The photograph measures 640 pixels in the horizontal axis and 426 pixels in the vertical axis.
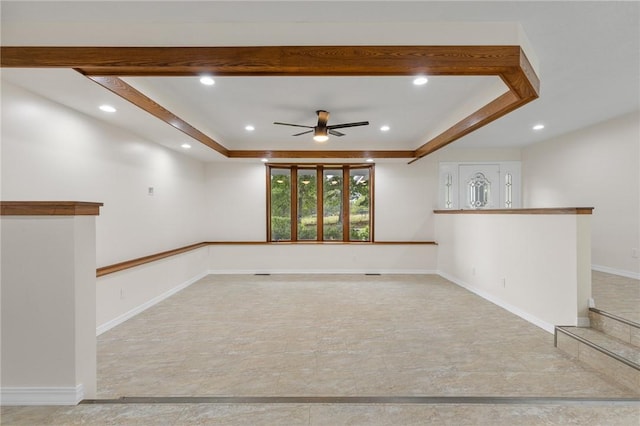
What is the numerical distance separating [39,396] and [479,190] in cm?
703

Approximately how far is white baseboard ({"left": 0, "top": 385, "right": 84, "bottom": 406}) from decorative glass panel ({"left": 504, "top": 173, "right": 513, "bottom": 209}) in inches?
285

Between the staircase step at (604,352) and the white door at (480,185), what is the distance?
3.79 m

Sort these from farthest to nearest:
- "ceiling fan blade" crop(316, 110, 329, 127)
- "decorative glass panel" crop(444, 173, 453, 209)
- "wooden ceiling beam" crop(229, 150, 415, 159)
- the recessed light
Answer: "decorative glass panel" crop(444, 173, 453, 209)
"wooden ceiling beam" crop(229, 150, 415, 159)
"ceiling fan blade" crop(316, 110, 329, 127)
the recessed light

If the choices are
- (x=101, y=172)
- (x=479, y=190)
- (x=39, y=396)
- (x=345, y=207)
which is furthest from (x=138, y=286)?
(x=479, y=190)

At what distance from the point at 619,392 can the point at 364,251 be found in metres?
4.30

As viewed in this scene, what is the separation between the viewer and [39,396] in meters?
1.74

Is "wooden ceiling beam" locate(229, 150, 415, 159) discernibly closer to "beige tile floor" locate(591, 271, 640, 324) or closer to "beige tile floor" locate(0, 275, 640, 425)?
"beige tile floor" locate(0, 275, 640, 425)

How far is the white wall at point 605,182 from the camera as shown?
4.05m

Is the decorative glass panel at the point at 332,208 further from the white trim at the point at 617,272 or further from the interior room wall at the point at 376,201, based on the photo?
the white trim at the point at 617,272

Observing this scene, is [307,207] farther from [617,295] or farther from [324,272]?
[617,295]

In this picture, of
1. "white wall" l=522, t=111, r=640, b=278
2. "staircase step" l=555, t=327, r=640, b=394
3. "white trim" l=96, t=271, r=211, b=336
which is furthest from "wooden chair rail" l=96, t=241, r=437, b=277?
"staircase step" l=555, t=327, r=640, b=394

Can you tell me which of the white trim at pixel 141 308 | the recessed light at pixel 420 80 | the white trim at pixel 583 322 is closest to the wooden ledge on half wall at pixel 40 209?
the white trim at pixel 141 308

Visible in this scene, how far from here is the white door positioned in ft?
20.2

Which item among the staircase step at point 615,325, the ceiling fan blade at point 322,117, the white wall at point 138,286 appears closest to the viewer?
the staircase step at point 615,325
